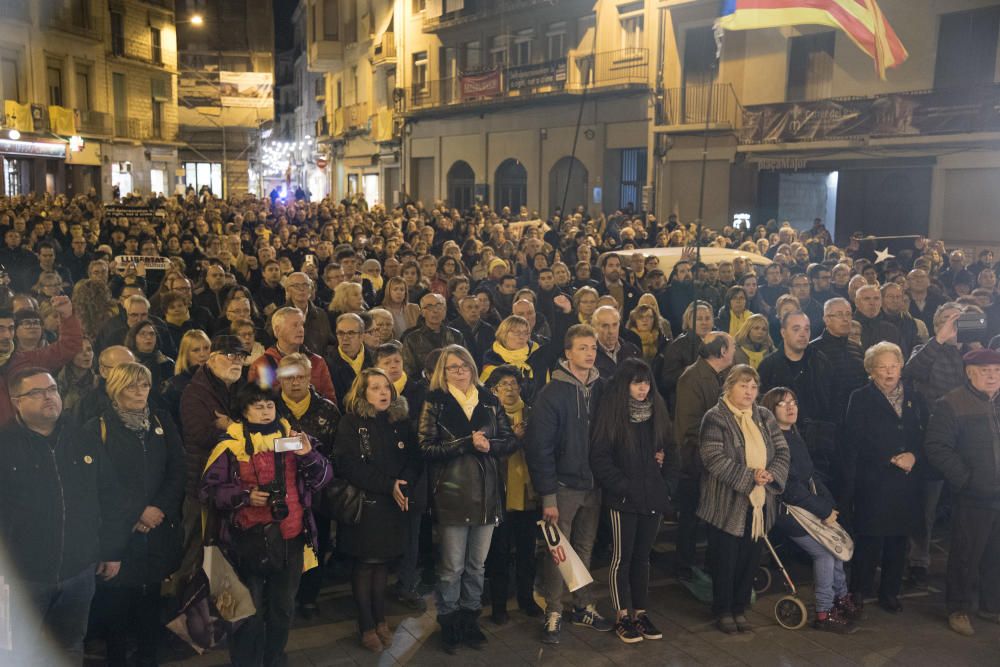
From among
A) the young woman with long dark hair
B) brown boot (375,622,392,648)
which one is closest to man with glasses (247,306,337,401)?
brown boot (375,622,392,648)

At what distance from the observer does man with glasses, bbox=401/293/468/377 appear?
26.4 ft

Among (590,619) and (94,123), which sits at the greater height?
(94,123)

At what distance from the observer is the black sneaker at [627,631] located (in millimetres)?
5973

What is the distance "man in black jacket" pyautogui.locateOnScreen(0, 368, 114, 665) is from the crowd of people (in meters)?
0.01

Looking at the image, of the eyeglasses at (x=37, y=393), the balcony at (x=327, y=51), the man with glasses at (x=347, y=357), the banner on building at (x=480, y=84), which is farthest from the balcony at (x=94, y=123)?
the eyeglasses at (x=37, y=393)

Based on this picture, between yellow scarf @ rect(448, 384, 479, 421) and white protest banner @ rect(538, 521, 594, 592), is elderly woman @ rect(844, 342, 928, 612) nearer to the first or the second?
white protest banner @ rect(538, 521, 594, 592)

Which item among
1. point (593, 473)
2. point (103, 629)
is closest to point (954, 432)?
point (593, 473)

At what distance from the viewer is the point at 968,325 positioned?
24.7 ft

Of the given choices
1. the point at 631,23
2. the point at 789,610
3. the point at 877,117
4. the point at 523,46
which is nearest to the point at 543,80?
the point at 523,46

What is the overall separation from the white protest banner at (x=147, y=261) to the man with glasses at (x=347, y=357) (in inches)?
246

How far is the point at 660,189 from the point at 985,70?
9.14 metres

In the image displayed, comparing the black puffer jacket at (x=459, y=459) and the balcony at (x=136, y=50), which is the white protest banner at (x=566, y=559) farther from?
the balcony at (x=136, y=50)

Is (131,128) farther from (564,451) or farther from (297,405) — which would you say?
(564,451)

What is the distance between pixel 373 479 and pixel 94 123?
4038cm
